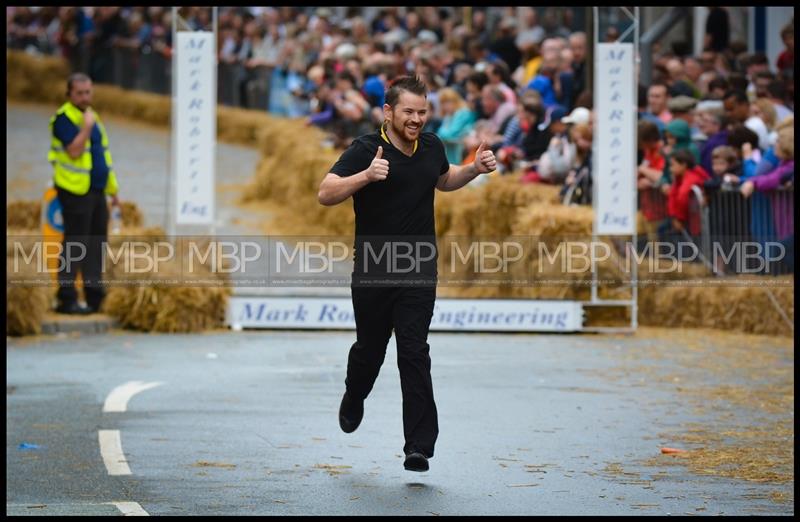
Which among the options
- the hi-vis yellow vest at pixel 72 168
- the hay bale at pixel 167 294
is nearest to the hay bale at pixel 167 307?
the hay bale at pixel 167 294

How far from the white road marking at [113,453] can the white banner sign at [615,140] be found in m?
7.41

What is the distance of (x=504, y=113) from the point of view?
823 inches

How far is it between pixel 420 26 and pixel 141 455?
21.4 m

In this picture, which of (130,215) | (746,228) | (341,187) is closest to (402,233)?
(341,187)

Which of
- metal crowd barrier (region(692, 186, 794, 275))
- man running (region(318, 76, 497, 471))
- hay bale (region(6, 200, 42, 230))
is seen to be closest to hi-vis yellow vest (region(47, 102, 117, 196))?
hay bale (region(6, 200, 42, 230))

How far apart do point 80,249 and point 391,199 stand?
9125 mm

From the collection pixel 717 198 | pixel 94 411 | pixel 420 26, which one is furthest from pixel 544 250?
pixel 420 26

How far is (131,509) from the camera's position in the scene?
8.16 m

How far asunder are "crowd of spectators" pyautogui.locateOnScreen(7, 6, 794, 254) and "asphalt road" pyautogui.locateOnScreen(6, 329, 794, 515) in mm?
2360

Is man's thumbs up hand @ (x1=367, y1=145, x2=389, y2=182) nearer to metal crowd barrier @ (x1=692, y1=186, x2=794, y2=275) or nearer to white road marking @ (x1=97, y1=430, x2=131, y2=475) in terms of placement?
white road marking @ (x1=97, y1=430, x2=131, y2=475)

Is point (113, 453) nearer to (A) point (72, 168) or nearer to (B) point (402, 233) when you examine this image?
(B) point (402, 233)

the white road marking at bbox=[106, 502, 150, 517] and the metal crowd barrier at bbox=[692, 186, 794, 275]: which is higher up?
the metal crowd barrier at bbox=[692, 186, 794, 275]

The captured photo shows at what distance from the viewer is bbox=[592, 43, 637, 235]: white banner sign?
17094 millimetres

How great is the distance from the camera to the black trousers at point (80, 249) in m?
17.9
